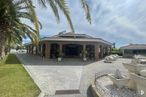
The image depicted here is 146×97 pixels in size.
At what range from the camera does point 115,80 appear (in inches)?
457

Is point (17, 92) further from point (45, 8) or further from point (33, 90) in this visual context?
point (45, 8)

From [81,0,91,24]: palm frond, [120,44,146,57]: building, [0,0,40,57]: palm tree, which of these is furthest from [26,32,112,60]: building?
[81,0,91,24]: palm frond

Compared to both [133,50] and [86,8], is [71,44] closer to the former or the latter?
[133,50]

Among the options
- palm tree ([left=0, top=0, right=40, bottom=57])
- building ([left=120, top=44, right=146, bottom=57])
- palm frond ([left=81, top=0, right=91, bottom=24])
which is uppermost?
palm tree ([left=0, top=0, right=40, bottom=57])

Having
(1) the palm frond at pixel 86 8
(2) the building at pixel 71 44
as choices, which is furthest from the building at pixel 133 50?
(1) the palm frond at pixel 86 8

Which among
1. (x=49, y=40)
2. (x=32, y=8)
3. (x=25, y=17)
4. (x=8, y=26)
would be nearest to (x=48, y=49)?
(x=49, y=40)

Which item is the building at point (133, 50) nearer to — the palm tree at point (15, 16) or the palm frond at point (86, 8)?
the palm tree at point (15, 16)

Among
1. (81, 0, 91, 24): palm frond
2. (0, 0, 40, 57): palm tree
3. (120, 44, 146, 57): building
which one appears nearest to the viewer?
(81, 0, 91, 24): palm frond

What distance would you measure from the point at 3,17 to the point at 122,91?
35.1 ft

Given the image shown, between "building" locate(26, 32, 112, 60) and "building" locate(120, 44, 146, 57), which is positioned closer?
"building" locate(26, 32, 112, 60)

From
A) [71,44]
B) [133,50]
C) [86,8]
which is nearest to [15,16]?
[86,8]

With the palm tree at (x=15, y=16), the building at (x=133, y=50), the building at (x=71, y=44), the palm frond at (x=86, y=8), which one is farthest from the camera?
the building at (x=133, y=50)

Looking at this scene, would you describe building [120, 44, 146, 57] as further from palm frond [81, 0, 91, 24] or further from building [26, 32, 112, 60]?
palm frond [81, 0, 91, 24]

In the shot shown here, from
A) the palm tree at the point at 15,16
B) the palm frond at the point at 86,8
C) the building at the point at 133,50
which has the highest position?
the palm tree at the point at 15,16
